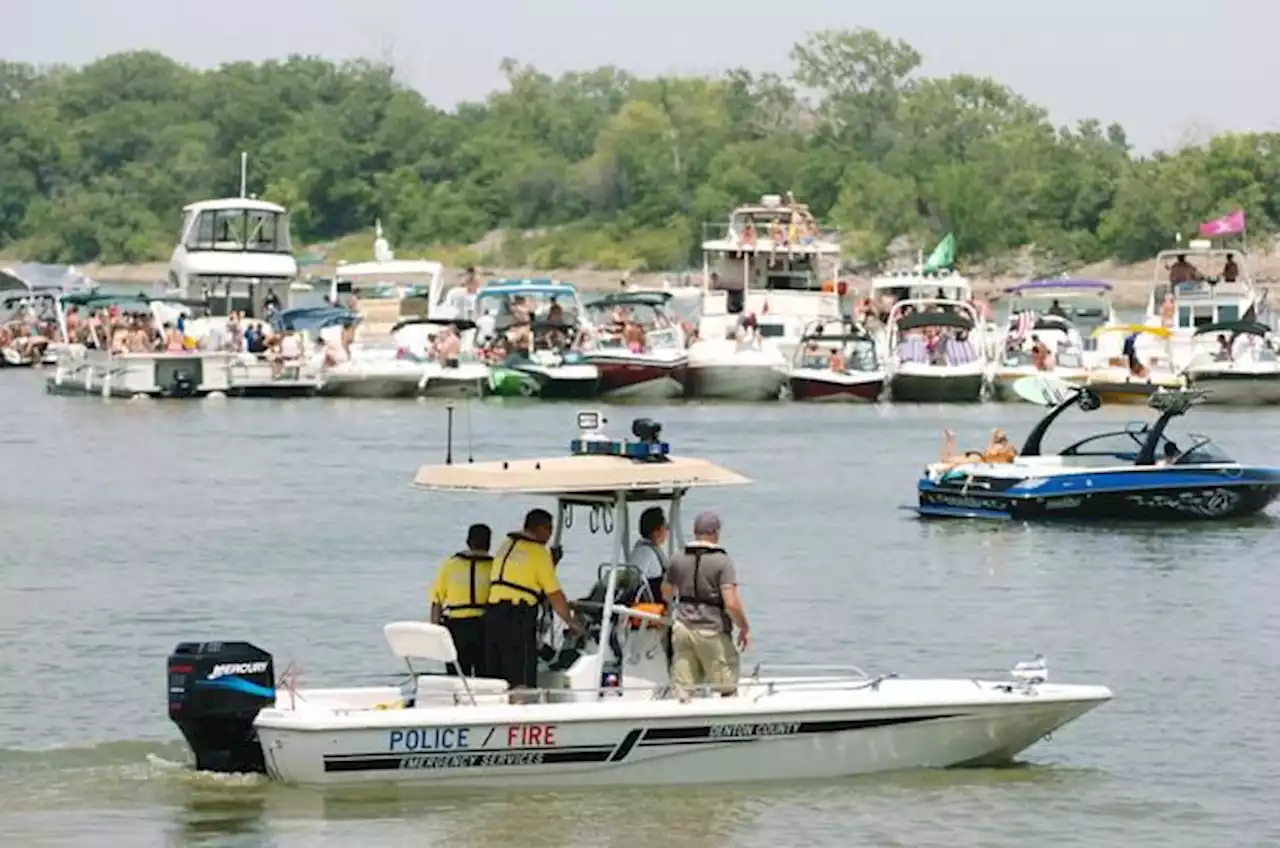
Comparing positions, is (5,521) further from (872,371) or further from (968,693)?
(872,371)

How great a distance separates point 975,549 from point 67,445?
74.1 ft

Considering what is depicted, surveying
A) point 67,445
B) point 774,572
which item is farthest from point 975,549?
point 67,445

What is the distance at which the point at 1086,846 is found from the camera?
65.8 ft

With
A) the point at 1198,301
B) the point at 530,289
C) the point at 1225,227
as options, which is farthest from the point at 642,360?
the point at 1225,227

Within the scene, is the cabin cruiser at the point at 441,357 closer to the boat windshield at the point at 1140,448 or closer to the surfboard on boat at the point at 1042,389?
the surfboard on boat at the point at 1042,389

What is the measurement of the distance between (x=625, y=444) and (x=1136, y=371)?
4250 centimetres

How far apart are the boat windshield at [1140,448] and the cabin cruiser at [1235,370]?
72.4 ft

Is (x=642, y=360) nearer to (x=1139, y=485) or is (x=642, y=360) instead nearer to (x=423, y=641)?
(x=1139, y=485)

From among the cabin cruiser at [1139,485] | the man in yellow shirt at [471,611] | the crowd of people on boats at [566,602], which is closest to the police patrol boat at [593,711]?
the crowd of people on boats at [566,602]

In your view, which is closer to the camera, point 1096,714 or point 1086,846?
point 1086,846

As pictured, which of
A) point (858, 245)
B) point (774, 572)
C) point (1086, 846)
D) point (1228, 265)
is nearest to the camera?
point (1086, 846)

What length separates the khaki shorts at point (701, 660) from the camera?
2003cm

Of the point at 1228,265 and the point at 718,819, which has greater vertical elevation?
the point at 1228,265

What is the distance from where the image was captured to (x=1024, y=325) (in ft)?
222
